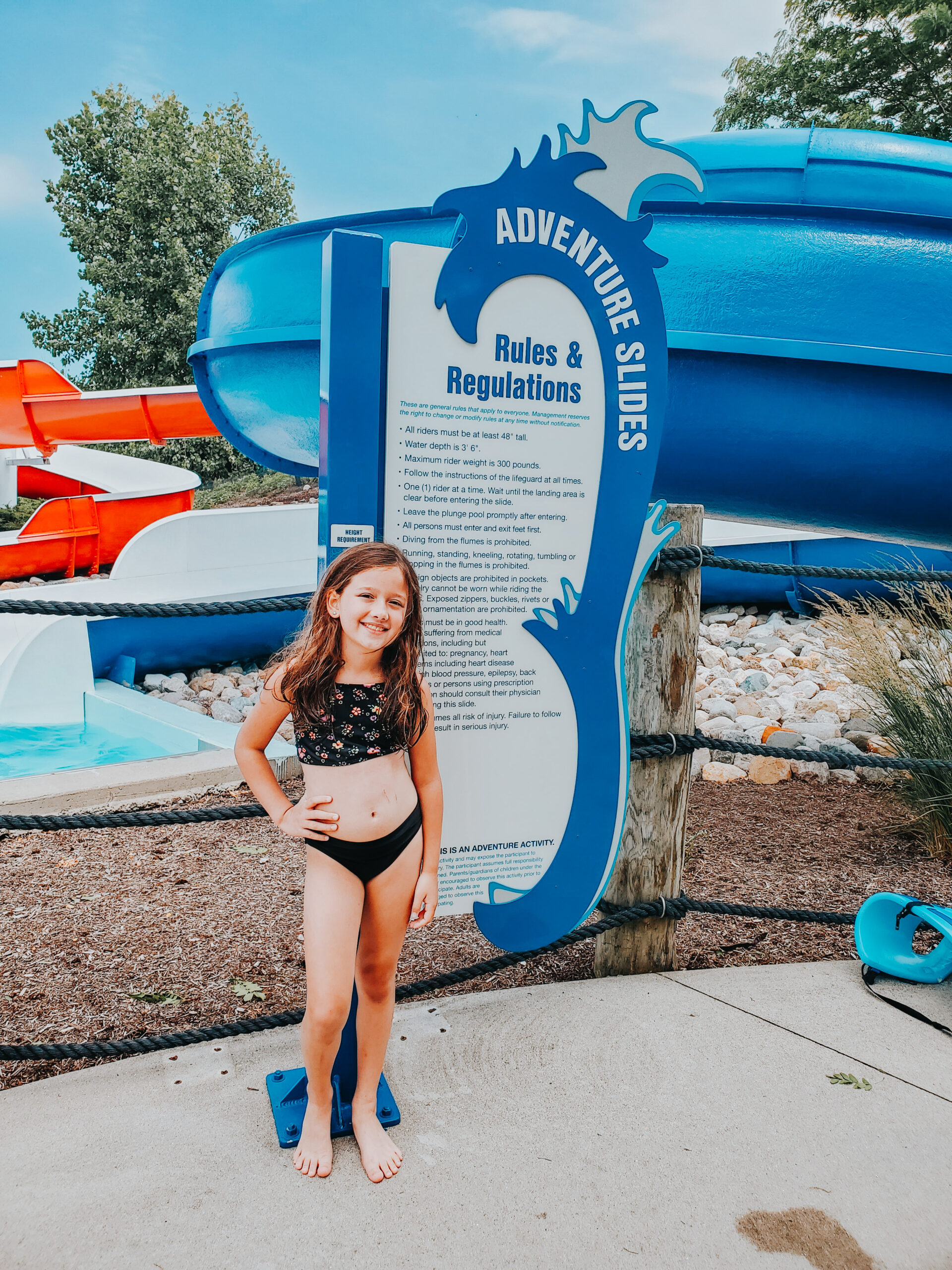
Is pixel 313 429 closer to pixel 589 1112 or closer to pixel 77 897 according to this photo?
pixel 77 897

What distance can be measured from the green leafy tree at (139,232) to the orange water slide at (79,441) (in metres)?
9.66

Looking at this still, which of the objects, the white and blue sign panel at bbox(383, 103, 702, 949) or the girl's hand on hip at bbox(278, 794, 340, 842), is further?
the white and blue sign panel at bbox(383, 103, 702, 949)

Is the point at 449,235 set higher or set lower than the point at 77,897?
higher

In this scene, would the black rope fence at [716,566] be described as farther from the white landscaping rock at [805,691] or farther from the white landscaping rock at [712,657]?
the white landscaping rock at [712,657]

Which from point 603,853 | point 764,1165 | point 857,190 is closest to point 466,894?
point 603,853

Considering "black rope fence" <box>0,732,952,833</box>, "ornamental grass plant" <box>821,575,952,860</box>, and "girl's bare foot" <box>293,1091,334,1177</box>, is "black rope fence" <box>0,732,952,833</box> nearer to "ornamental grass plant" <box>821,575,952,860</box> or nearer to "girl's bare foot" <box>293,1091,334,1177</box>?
"girl's bare foot" <box>293,1091,334,1177</box>

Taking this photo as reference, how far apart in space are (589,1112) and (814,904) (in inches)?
67.3

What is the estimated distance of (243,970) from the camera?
9.04ft

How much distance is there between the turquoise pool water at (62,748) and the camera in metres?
6.13

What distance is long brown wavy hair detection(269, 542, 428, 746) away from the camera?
164 cm

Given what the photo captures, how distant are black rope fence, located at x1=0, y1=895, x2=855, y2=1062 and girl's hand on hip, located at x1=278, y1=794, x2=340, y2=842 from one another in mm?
552

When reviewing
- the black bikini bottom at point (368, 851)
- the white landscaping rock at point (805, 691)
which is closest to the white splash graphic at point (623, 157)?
the black bikini bottom at point (368, 851)

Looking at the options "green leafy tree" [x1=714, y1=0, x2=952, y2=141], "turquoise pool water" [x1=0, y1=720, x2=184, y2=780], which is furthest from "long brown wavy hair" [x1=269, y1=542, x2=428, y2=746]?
"green leafy tree" [x1=714, y1=0, x2=952, y2=141]

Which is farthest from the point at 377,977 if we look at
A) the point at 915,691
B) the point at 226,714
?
the point at 226,714
